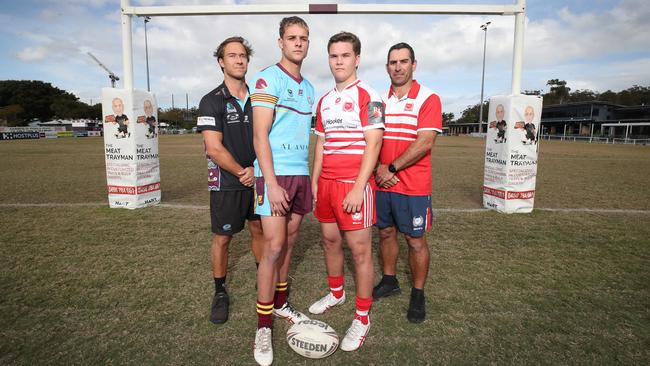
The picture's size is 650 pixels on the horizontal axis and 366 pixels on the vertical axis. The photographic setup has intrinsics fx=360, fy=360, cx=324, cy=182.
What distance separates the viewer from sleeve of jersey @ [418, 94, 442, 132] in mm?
3207

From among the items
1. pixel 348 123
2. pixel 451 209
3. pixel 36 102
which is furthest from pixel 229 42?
pixel 36 102

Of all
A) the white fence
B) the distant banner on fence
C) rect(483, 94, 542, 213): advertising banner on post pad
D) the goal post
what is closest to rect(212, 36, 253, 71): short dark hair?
the goal post

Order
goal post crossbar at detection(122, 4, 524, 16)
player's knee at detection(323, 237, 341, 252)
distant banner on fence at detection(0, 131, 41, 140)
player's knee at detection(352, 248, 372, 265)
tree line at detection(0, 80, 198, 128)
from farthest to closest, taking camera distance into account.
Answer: tree line at detection(0, 80, 198, 128) → distant banner on fence at detection(0, 131, 41, 140) → goal post crossbar at detection(122, 4, 524, 16) → player's knee at detection(323, 237, 341, 252) → player's knee at detection(352, 248, 372, 265)

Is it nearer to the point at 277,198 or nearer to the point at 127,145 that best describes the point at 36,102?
the point at 127,145

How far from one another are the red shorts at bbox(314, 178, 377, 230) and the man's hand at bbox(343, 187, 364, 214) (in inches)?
2.9

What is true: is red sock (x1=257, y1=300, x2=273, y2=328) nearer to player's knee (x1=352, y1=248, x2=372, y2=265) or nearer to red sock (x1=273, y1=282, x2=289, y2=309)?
red sock (x1=273, y1=282, x2=289, y2=309)

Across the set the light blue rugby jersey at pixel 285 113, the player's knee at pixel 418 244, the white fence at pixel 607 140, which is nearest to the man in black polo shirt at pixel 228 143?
the light blue rugby jersey at pixel 285 113

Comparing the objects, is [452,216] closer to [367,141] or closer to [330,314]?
[330,314]

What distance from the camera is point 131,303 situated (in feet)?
10.8

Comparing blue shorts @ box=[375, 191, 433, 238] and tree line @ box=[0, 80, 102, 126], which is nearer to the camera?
blue shorts @ box=[375, 191, 433, 238]

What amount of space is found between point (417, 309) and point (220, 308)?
170cm

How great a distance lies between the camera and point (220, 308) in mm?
3111

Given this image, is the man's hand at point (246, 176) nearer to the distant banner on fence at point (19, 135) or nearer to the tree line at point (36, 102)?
the distant banner on fence at point (19, 135)

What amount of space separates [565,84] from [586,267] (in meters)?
115
